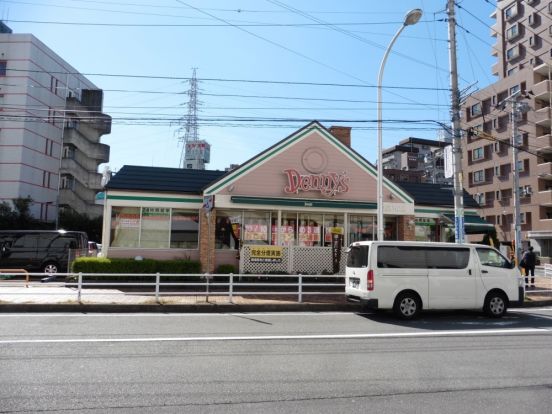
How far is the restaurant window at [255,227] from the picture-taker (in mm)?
18688

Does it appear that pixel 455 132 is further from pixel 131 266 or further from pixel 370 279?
pixel 131 266

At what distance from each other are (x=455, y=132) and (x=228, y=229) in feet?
30.7

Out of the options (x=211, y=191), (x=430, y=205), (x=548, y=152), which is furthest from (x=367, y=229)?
(x=548, y=152)

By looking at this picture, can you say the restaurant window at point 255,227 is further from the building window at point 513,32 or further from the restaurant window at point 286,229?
the building window at point 513,32

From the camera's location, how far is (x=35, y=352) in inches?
279

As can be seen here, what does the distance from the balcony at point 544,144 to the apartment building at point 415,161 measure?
17922mm

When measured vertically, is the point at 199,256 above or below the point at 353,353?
above

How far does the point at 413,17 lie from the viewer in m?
13.0

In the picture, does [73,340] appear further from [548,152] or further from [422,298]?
[548,152]

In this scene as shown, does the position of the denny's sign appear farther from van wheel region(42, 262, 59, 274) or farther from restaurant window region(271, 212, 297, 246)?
van wheel region(42, 262, 59, 274)

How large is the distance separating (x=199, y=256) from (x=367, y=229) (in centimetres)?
741

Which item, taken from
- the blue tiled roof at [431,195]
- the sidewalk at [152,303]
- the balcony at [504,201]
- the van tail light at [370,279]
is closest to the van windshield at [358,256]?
the van tail light at [370,279]

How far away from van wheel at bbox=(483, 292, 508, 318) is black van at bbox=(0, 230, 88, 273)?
16123mm

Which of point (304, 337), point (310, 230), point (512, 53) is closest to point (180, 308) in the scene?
point (304, 337)
